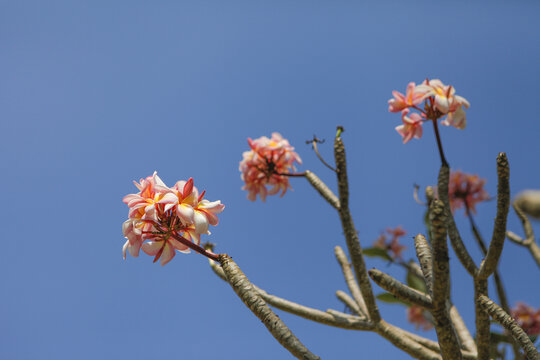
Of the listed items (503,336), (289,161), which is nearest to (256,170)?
(289,161)

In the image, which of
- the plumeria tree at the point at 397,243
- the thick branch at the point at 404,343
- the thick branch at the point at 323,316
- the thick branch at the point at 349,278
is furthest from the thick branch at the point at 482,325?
the thick branch at the point at 349,278

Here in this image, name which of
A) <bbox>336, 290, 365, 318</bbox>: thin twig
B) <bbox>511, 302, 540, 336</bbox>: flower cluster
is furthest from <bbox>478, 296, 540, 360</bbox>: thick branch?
<bbox>511, 302, 540, 336</bbox>: flower cluster

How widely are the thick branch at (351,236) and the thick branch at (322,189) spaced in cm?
8

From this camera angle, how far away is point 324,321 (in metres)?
2.33

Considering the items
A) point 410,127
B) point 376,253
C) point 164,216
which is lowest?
point 164,216

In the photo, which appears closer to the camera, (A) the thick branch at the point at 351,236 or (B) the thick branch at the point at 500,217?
(B) the thick branch at the point at 500,217

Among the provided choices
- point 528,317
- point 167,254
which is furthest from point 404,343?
point 528,317

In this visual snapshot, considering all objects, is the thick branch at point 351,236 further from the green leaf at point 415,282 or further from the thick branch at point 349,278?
the green leaf at point 415,282

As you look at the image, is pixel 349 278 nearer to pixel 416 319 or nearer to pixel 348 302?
pixel 348 302

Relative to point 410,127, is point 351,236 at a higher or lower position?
lower

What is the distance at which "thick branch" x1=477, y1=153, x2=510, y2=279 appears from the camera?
1.40 m

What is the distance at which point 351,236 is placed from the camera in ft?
7.31

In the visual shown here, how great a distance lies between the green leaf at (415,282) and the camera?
3148 mm

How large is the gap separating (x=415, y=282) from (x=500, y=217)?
1850mm
